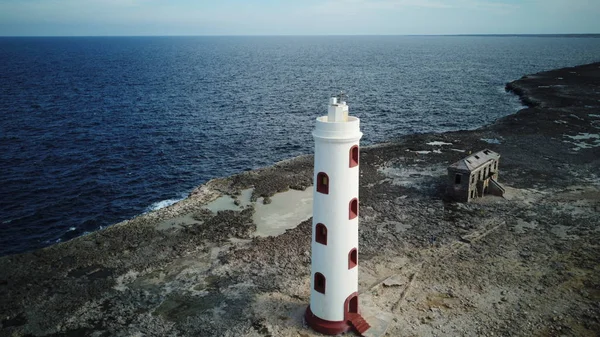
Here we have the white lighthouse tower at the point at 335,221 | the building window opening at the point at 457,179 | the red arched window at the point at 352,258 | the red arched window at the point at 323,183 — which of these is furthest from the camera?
the building window opening at the point at 457,179

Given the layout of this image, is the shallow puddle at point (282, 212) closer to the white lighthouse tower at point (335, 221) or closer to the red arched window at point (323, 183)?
the white lighthouse tower at point (335, 221)

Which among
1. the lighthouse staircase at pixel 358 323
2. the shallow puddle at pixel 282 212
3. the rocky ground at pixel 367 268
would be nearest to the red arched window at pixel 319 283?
the lighthouse staircase at pixel 358 323

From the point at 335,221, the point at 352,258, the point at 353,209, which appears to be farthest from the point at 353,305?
the point at 353,209

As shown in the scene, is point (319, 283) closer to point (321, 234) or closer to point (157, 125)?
point (321, 234)

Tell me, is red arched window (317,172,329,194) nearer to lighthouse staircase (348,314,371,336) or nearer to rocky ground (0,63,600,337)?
lighthouse staircase (348,314,371,336)

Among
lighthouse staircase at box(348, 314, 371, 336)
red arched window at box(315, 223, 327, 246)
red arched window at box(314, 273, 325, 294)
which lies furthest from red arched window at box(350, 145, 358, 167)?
lighthouse staircase at box(348, 314, 371, 336)

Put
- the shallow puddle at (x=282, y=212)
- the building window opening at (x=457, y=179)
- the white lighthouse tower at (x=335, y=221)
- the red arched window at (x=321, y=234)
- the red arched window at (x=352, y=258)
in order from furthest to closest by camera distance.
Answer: the building window opening at (x=457, y=179), the shallow puddle at (x=282, y=212), the red arched window at (x=352, y=258), the red arched window at (x=321, y=234), the white lighthouse tower at (x=335, y=221)

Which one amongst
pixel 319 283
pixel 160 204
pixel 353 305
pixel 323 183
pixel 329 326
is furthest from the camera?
pixel 160 204

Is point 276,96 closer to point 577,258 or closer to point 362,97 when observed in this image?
point 362,97
